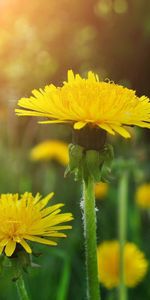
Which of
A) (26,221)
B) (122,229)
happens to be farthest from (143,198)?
(26,221)

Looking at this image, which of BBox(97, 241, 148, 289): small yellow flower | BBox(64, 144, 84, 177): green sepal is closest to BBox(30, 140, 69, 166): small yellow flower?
BBox(97, 241, 148, 289): small yellow flower

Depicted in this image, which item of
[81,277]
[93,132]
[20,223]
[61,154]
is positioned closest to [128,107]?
[93,132]

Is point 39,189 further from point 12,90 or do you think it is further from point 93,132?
point 93,132

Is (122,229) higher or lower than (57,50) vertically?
lower

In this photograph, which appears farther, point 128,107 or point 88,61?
point 88,61

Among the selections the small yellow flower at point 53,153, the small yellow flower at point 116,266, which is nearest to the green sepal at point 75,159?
the small yellow flower at point 116,266

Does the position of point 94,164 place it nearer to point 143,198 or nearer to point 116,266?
point 116,266

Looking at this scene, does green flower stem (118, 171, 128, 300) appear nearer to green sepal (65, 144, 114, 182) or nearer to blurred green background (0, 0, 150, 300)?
green sepal (65, 144, 114, 182)
